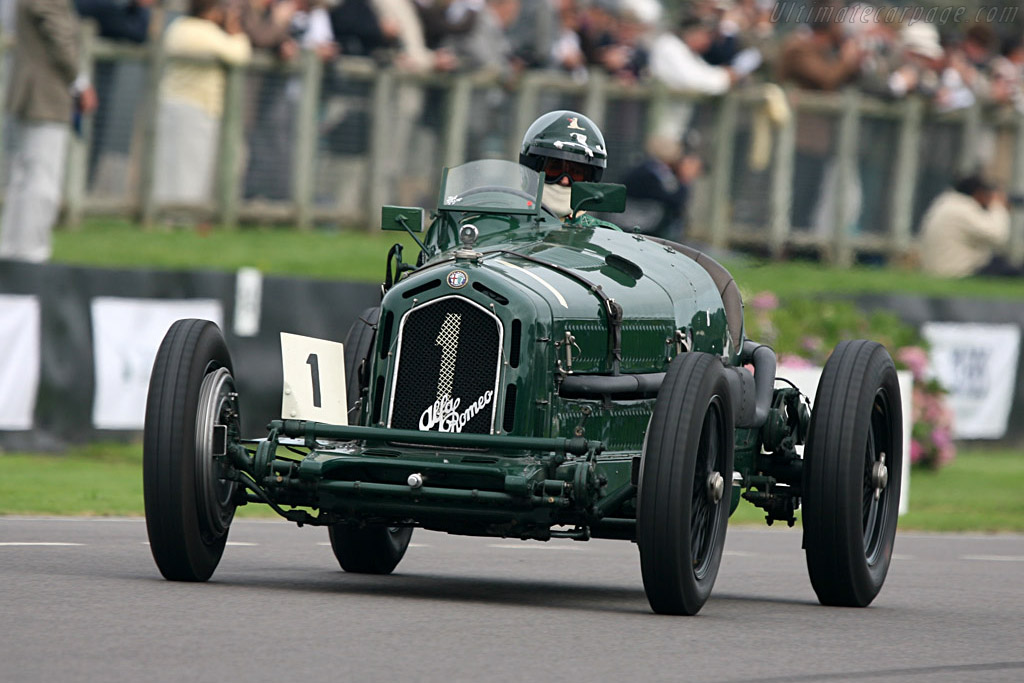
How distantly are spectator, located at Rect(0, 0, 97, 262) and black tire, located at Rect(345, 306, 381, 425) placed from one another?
308 inches

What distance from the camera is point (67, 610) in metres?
7.25

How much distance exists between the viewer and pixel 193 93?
18953 millimetres

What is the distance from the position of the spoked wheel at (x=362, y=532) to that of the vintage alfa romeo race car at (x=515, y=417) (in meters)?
0.02

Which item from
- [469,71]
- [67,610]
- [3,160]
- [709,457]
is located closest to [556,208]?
[709,457]

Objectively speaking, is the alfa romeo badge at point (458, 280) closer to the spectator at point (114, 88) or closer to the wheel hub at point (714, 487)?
the wheel hub at point (714, 487)

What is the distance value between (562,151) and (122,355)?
606cm

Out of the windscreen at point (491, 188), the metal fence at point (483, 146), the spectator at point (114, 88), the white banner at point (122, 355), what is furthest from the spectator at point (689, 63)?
the windscreen at point (491, 188)

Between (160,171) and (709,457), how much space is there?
1170cm

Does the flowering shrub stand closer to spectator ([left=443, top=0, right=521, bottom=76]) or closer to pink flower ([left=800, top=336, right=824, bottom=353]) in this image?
pink flower ([left=800, top=336, right=824, bottom=353])

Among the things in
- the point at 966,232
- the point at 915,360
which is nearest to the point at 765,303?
the point at 915,360

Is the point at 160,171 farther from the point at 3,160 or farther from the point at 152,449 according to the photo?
the point at 152,449

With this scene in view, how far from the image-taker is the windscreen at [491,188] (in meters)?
9.34

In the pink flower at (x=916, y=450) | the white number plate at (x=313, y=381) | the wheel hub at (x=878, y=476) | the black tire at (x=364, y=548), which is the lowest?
the pink flower at (x=916, y=450)

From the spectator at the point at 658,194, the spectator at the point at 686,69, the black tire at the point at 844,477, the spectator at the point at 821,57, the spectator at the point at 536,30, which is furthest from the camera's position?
the spectator at the point at 821,57
